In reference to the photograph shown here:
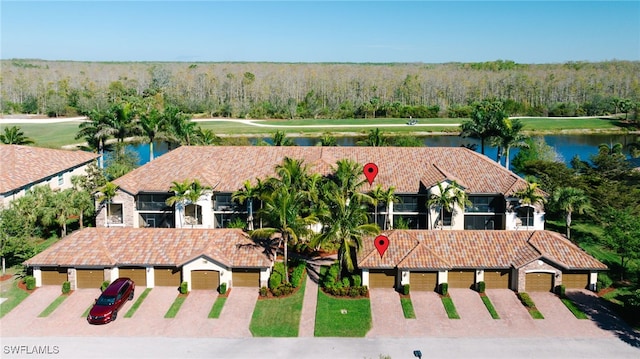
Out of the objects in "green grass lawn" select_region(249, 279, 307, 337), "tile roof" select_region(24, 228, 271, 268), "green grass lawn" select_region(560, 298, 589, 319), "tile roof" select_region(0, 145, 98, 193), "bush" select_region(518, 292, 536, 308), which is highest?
"tile roof" select_region(0, 145, 98, 193)

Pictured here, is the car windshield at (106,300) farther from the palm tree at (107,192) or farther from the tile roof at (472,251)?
the tile roof at (472,251)

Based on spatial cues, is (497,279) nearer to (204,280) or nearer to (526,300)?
(526,300)

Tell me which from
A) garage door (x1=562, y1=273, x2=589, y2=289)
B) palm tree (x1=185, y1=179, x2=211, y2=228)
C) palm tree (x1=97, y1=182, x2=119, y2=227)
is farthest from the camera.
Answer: palm tree (x1=97, y1=182, x2=119, y2=227)

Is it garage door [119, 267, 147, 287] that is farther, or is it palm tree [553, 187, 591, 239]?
palm tree [553, 187, 591, 239]

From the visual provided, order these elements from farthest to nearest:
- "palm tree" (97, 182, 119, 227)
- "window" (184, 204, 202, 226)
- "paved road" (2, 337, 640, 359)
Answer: "window" (184, 204, 202, 226) → "palm tree" (97, 182, 119, 227) → "paved road" (2, 337, 640, 359)

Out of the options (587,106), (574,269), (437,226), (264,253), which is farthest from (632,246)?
(587,106)

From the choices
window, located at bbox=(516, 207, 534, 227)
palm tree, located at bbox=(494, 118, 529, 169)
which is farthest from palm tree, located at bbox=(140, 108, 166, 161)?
window, located at bbox=(516, 207, 534, 227)

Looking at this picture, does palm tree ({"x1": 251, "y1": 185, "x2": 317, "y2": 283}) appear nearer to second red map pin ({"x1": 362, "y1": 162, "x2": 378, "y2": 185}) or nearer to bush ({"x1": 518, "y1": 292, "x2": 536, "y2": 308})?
second red map pin ({"x1": 362, "y1": 162, "x2": 378, "y2": 185})
